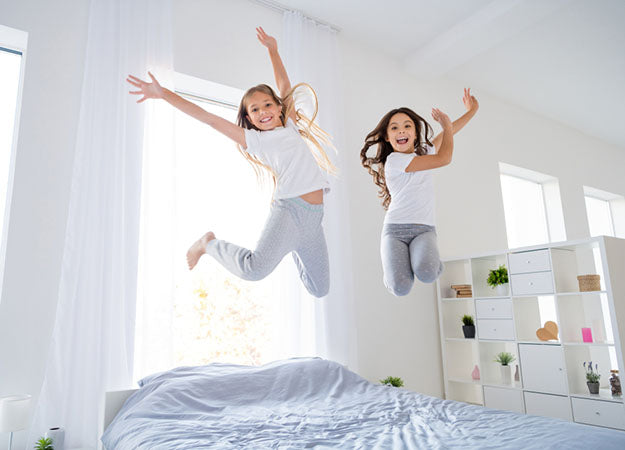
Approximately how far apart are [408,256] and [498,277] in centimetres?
173

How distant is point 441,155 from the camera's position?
6.88 ft

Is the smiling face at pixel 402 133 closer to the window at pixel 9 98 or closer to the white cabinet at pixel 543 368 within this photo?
the white cabinet at pixel 543 368

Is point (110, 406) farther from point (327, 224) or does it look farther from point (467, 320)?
point (467, 320)

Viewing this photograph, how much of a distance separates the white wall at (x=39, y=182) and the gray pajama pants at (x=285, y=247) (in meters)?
1.15

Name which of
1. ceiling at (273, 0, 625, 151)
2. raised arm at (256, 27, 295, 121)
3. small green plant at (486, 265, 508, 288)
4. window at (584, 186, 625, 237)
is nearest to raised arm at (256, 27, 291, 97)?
raised arm at (256, 27, 295, 121)

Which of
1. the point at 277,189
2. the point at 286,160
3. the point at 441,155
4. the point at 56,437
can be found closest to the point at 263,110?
the point at 286,160

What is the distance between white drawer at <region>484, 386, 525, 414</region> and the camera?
132 inches

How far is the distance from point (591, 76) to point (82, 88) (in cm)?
474

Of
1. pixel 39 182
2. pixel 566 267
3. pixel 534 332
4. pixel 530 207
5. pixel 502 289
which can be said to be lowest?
pixel 534 332

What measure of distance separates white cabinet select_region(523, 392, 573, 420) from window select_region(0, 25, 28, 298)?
3.64m

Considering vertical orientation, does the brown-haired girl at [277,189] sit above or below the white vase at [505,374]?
above

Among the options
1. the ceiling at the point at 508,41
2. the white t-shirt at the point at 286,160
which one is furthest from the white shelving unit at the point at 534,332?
the white t-shirt at the point at 286,160

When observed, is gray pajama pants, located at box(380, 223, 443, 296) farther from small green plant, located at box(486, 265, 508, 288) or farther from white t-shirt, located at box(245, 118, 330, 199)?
small green plant, located at box(486, 265, 508, 288)

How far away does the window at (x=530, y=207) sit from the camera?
5195mm
